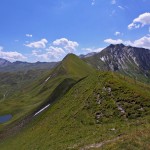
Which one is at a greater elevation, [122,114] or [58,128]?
[122,114]

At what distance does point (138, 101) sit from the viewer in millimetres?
45188

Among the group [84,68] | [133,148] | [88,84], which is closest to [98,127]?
[133,148]

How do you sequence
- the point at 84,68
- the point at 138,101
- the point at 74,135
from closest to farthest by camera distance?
the point at 74,135
the point at 138,101
the point at 84,68

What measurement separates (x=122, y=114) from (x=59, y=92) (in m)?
48.5

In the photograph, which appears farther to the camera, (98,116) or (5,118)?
(5,118)

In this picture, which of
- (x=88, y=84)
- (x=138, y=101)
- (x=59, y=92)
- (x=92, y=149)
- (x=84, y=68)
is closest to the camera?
(x=92, y=149)

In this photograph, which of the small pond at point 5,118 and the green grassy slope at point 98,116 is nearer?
the green grassy slope at point 98,116

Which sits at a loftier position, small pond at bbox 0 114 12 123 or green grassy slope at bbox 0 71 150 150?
green grassy slope at bbox 0 71 150 150

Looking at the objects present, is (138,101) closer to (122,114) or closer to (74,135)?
(122,114)

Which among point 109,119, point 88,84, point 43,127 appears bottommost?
point 43,127

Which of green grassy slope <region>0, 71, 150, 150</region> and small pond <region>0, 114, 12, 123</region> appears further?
small pond <region>0, 114, 12, 123</region>

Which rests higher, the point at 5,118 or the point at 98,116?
the point at 98,116

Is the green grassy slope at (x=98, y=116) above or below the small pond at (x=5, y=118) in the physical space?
above

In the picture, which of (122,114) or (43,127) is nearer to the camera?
(122,114)
